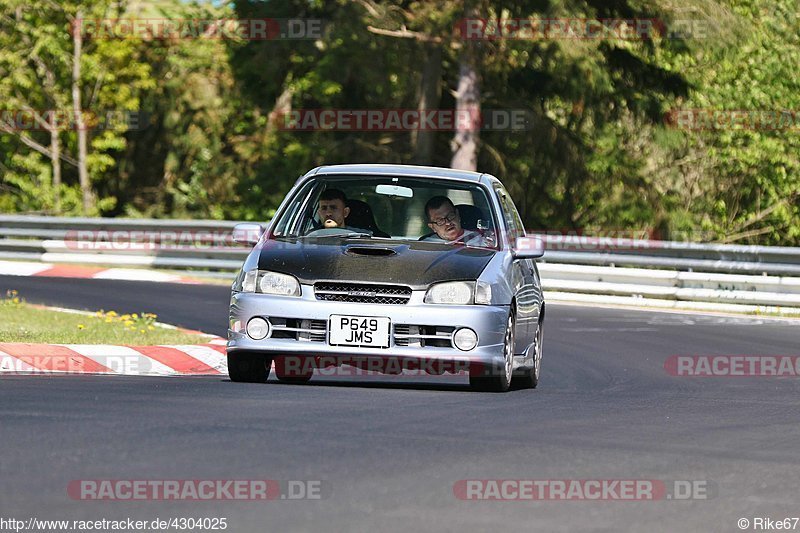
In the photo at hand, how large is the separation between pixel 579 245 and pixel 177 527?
66.2 ft

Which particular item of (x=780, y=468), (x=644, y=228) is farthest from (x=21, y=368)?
(x=644, y=228)

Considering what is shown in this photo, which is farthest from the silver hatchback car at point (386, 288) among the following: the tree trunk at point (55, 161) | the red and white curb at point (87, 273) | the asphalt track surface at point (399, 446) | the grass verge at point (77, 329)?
the tree trunk at point (55, 161)

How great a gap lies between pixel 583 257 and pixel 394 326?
1505 cm

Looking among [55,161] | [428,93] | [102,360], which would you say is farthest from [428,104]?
[102,360]

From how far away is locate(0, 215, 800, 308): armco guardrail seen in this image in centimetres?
2417

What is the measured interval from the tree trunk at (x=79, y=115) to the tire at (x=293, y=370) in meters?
38.1

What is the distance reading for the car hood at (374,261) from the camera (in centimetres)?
1095

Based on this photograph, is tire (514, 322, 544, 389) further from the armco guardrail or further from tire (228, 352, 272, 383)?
the armco guardrail

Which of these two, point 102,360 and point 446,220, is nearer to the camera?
point 446,220

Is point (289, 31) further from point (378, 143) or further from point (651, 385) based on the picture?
point (651, 385)

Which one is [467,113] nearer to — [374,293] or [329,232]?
[329,232]

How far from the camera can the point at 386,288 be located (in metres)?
10.9

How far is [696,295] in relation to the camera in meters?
24.4

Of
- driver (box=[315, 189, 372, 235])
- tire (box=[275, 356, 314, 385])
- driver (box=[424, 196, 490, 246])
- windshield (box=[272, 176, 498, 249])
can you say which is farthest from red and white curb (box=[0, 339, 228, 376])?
driver (box=[424, 196, 490, 246])
